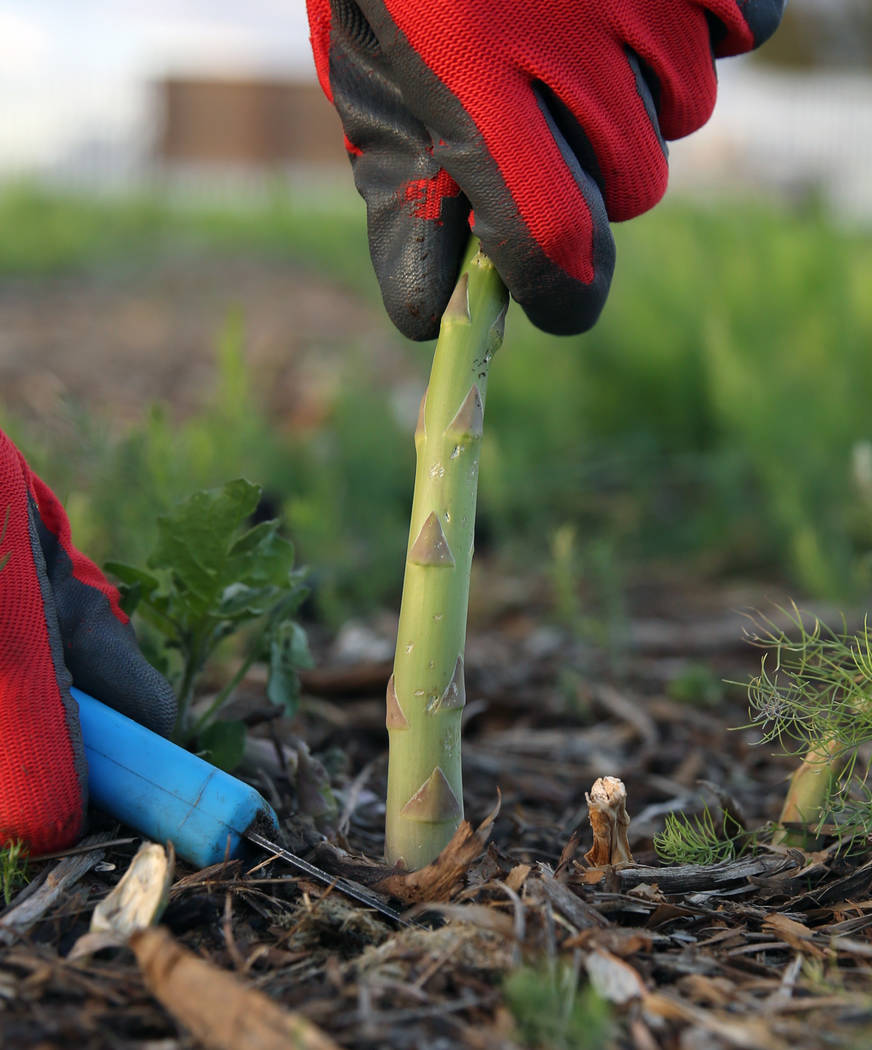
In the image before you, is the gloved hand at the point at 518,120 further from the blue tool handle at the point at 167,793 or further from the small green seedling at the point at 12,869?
the small green seedling at the point at 12,869

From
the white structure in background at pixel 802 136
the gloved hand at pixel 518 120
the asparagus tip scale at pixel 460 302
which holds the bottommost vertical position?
the white structure in background at pixel 802 136

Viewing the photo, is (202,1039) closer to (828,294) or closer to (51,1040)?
(51,1040)

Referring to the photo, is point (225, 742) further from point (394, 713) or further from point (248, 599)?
point (394, 713)

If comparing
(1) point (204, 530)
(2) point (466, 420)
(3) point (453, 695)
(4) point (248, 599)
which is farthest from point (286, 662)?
(2) point (466, 420)

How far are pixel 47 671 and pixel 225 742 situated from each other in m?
0.29

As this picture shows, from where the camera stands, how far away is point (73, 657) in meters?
1.14

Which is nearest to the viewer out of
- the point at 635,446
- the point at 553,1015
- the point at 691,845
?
the point at 553,1015

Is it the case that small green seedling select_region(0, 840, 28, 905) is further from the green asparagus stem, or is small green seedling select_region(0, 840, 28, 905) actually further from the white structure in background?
the white structure in background

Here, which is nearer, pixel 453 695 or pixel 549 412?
pixel 453 695

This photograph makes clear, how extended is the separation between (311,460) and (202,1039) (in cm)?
230

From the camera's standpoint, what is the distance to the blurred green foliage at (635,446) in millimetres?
2172

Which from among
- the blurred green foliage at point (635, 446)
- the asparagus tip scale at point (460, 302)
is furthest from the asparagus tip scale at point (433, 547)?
the blurred green foliage at point (635, 446)

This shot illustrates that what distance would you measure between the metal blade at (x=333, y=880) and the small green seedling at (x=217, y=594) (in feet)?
0.70

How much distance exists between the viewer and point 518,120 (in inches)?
40.1
